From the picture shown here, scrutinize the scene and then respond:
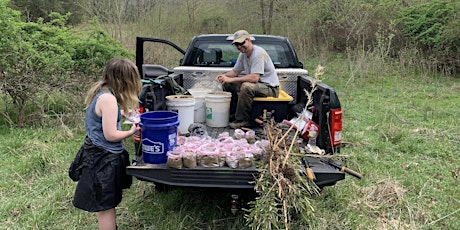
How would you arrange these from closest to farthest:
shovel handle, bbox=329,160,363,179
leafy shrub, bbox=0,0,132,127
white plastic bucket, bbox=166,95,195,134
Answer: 1. shovel handle, bbox=329,160,363,179
2. white plastic bucket, bbox=166,95,195,134
3. leafy shrub, bbox=0,0,132,127

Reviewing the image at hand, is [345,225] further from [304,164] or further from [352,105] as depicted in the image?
[352,105]

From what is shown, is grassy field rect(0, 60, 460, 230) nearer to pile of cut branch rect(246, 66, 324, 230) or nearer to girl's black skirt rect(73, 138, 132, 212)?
pile of cut branch rect(246, 66, 324, 230)

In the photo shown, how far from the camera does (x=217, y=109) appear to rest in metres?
4.39

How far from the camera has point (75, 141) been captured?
5.76m

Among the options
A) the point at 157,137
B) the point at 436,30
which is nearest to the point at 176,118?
the point at 157,137

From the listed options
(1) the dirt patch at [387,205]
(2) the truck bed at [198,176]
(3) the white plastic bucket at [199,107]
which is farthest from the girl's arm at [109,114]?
(1) the dirt patch at [387,205]

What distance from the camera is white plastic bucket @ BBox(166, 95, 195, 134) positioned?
Result: 4070mm

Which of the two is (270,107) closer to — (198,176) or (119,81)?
(198,176)

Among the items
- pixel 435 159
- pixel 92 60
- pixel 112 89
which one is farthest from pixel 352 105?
pixel 112 89

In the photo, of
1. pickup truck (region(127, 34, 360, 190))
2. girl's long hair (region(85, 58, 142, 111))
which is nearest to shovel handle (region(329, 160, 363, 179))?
pickup truck (region(127, 34, 360, 190))

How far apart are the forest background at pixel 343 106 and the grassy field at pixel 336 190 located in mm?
16

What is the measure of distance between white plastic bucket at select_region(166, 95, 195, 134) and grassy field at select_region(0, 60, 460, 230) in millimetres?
673

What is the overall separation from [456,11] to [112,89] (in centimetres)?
1210

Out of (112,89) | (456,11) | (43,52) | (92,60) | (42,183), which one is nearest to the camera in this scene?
(112,89)
